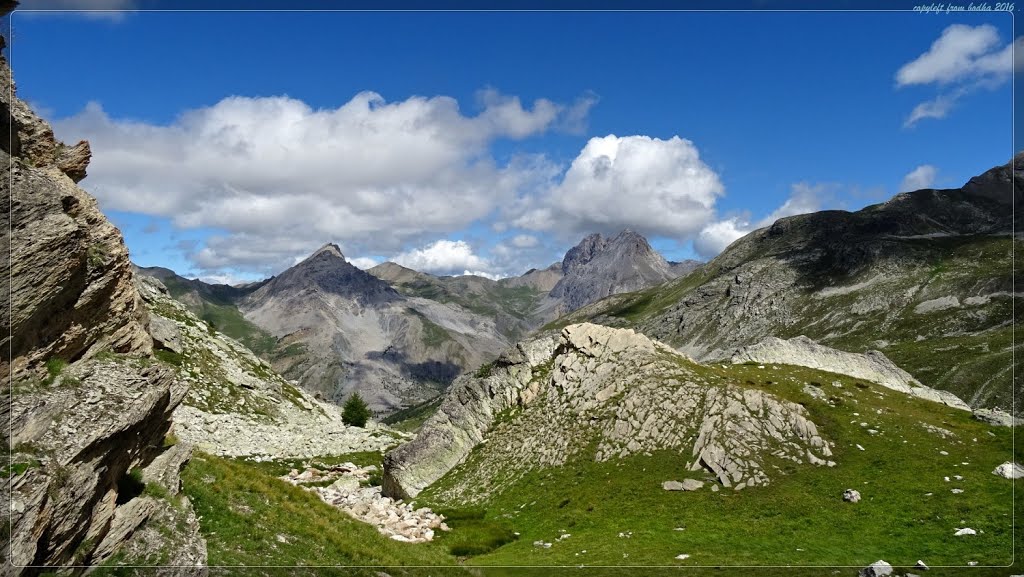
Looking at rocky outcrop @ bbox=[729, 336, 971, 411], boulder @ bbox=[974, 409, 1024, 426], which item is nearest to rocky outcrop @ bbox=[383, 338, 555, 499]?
rocky outcrop @ bbox=[729, 336, 971, 411]

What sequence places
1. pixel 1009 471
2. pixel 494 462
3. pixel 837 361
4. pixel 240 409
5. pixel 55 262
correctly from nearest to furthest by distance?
pixel 55 262
pixel 1009 471
pixel 494 462
pixel 837 361
pixel 240 409

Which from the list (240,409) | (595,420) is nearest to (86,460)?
(595,420)

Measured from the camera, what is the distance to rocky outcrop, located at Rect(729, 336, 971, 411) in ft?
238

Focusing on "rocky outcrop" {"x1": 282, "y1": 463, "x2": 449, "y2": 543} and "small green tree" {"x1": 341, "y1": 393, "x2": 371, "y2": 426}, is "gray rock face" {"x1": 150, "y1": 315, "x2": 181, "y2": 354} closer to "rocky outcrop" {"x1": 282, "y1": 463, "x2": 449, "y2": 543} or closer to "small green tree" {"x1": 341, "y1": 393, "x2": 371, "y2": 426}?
"small green tree" {"x1": 341, "y1": 393, "x2": 371, "y2": 426}

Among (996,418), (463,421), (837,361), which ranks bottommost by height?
(996,418)

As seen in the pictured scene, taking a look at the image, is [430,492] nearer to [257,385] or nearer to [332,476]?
[332,476]

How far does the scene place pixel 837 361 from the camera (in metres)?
78.5

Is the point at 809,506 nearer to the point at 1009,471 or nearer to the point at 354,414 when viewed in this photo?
the point at 1009,471

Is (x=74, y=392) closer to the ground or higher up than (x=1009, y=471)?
higher up

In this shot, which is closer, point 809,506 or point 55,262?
point 55,262

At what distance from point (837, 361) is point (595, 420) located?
4445cm

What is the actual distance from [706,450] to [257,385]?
80385mm

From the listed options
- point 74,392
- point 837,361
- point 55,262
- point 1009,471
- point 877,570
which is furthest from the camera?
point 837,361

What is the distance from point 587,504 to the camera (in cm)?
4509
